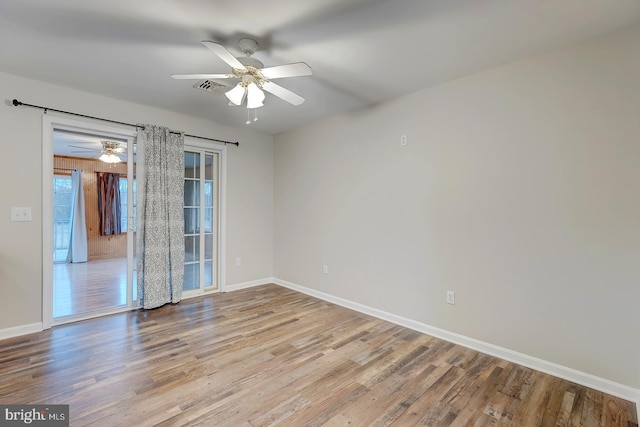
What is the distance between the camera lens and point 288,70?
2.08 meters

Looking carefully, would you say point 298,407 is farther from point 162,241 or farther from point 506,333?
point 162,241

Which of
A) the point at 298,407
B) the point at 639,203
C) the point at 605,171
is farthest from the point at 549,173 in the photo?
the point at 298,407

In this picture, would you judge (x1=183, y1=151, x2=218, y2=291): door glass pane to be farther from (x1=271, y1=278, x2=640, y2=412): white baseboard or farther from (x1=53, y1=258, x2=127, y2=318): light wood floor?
(x1=271, y1=278, x2=640, y2=412): white baseboard

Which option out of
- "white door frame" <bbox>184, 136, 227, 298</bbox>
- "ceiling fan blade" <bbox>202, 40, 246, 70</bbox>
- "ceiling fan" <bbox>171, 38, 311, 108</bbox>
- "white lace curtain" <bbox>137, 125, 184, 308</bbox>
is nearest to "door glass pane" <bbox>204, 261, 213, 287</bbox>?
"white door frame" <bbox>184, 136, 227, 298</bbox>

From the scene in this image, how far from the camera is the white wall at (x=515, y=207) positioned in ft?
6.75

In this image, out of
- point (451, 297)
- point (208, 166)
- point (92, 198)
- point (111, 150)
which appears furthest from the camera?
point (92, 198)

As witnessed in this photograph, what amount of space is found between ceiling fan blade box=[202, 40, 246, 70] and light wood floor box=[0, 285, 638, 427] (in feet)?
7.49

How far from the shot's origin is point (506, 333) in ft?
8.30

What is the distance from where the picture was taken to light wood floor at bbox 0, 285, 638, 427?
1.80 m

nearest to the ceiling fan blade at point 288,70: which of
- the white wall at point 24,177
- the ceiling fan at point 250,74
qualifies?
the ceiling fan at point 250,74

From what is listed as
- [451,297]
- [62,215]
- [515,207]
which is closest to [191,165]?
[451,297]

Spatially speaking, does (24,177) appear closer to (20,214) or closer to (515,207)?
(20,214)

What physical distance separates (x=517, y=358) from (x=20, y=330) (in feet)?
15.2

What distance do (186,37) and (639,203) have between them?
340cm
